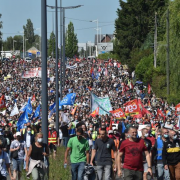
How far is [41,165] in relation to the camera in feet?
42.4

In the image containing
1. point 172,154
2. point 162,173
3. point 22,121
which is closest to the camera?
point 172,154

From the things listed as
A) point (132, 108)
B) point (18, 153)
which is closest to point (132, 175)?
point (18, 153)

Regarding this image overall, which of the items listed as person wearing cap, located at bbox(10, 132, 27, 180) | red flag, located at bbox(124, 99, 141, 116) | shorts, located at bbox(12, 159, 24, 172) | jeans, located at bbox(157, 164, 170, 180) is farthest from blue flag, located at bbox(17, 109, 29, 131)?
jeans, located at bbox(157, 164, 170, 180)

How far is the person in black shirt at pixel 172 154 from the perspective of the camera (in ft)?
43.5

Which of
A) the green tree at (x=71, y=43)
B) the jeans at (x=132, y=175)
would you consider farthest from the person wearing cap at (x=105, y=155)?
the green tree at (x=71, y=43)

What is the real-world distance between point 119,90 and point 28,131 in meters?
37.9

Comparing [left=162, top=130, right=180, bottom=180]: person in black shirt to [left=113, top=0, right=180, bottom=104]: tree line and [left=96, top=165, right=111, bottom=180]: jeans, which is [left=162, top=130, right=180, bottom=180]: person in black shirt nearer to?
[left=96, top=165, right=111, bottom=180]: jeans

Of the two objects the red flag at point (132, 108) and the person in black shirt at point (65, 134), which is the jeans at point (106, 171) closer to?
the person in black shirt at point (65, 134)

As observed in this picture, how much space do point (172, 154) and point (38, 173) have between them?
8.99ft

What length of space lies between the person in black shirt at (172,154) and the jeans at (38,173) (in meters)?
2.52

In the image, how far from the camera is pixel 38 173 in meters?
13.0

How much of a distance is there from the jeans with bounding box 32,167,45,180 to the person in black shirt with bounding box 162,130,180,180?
252cm

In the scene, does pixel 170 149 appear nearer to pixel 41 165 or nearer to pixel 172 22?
pixel 41 165

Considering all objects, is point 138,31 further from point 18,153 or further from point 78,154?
point 78,154
